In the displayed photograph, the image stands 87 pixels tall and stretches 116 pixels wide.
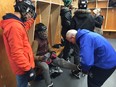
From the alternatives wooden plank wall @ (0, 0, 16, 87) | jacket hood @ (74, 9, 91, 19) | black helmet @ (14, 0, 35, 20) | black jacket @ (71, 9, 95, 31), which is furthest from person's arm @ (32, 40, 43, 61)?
jacket hood @ (74, 9, 91, 19)

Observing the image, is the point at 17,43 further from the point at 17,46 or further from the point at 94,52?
the point at 94,52

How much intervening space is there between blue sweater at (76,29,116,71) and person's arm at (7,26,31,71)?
74cm

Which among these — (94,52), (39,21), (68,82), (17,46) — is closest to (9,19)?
(17,46)

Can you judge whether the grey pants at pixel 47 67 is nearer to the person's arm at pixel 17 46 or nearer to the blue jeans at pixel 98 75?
the blue jeans at pixel 98 75

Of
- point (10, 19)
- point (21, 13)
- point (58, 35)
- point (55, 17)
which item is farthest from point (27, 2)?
point (58, 35)

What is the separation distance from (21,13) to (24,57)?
23.6 inches

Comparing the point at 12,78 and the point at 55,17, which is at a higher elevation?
the point at 55,17

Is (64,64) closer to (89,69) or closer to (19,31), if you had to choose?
(89,69)

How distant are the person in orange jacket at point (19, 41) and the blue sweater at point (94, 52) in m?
0.69

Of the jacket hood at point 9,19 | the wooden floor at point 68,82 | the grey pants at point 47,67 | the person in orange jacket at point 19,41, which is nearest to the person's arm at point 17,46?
the person in orange jacket at point 19,41

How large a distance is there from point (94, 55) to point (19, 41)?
1006 millimetres

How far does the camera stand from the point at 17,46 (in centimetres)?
203

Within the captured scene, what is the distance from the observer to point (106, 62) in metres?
2.34

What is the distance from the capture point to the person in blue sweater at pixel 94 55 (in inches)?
86.5
